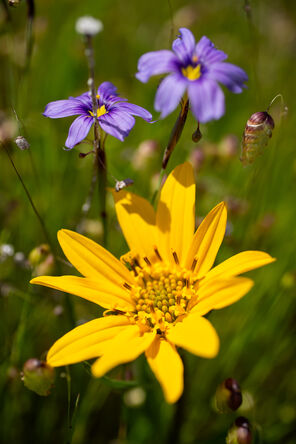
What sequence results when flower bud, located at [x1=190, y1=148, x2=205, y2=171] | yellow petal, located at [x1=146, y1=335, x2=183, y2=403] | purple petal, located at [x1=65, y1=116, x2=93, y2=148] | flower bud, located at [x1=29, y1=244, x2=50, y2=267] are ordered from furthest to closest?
flower bud, located at [x1=190, y1=148, x2=205, y2=171], flower bud, located at [x1=29, y1=244, x2=50, y2=267], purple petal, located at [x1=65, y1=116, x2=93, y2=148], yellow petal, located at [x1=146, y1=335, x2=183, y2=403]

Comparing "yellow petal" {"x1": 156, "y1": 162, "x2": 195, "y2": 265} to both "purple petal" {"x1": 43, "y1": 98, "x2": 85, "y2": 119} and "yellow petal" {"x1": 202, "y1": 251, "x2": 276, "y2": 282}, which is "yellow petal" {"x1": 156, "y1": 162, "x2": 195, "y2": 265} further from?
"purple petal" {"x1": 43, "y1": 98, "x2": 85, "y2": 119}

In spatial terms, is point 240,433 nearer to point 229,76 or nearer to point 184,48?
point 229,76

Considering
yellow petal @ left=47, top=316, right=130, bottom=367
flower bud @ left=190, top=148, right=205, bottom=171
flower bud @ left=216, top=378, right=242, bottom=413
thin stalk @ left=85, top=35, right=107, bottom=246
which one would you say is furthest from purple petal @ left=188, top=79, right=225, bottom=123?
flower bud @ left=190, top=148, right=205, bottom=171

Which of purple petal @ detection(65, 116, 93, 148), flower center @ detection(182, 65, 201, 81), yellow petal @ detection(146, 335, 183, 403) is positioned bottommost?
yellow petal @ detection(146, 335, 183, 403)

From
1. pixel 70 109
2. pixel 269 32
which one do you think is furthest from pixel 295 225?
pixel 269 32

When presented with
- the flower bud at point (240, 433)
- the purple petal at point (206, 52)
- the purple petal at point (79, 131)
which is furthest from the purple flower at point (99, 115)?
the flower bud at point (240, 433)

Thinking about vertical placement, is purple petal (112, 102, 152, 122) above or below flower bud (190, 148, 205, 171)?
below

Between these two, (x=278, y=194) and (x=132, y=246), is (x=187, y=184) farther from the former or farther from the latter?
(x=278, y=194)
